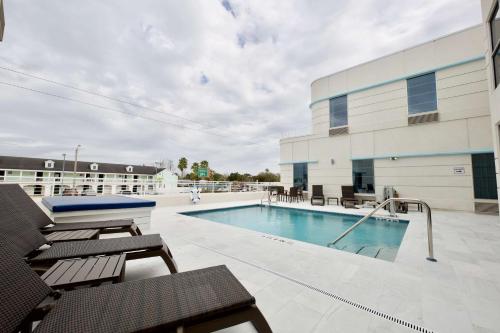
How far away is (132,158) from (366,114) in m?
35.5

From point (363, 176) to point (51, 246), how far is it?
1085 centimetres

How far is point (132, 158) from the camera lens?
Result: 111 ft

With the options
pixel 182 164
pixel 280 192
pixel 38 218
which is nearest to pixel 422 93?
pixel 280 192

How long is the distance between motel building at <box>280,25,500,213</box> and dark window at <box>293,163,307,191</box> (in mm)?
212

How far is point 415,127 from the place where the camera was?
8.39 m

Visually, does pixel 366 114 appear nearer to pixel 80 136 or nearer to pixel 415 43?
pixel 415 43

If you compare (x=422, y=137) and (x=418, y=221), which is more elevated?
(x=422, y=137)

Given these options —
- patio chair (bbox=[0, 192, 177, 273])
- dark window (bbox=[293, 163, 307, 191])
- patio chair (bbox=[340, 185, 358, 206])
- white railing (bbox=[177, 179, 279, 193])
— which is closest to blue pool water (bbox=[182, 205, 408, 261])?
patio chair (bbox=[340, 185, 358, 206])

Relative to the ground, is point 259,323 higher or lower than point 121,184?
lower

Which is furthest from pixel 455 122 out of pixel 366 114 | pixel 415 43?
pixel 415 43

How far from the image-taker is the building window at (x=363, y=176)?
9422mm

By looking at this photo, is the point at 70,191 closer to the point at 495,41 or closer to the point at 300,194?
the point at 300,194

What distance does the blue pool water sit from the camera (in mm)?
4434

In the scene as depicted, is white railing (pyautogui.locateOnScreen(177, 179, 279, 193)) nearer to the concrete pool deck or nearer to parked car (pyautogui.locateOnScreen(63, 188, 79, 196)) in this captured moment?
parked car (pyautogui.locateOnScreen(63, 188, 79, 196))
